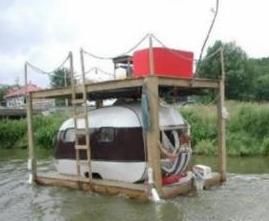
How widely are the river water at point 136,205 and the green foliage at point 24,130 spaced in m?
18.9

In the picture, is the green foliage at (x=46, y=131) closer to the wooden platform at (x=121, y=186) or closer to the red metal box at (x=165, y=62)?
the wooden platform at (x=121, y=186)

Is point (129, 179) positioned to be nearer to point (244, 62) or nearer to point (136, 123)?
point (136, 123)

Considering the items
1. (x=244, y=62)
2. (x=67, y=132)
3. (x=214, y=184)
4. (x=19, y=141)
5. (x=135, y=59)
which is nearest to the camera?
(x=135, y=59)

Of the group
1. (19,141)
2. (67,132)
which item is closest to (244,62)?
(19,141)

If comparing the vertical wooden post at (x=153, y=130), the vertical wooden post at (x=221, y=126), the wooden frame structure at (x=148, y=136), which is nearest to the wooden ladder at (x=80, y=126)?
the wooden frame structure at (x=148, y=136)

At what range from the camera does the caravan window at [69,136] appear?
16547 mm

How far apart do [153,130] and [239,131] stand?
45.9 feet

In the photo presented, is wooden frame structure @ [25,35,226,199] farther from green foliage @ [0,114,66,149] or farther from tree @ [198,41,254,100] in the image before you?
tree @ [198,41,254,100]

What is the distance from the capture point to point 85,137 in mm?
15562

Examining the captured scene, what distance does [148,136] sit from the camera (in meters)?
13.1

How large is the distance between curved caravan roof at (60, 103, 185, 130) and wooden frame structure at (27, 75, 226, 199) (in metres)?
0.60

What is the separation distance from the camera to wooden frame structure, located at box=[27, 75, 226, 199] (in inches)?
513

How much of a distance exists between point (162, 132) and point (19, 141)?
2803 centimetres

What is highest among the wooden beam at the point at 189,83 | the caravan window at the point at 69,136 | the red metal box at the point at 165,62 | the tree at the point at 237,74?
the tree at the point at 237,74
